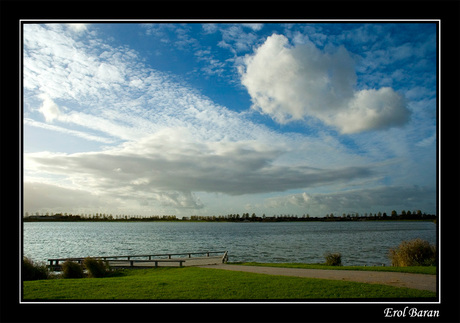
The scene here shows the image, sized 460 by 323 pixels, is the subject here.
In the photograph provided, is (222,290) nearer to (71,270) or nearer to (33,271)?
(71,270)

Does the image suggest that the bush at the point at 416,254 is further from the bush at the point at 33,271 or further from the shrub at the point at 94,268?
the bush at the point at 33,271

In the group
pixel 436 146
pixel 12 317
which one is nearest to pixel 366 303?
pixel 436 146

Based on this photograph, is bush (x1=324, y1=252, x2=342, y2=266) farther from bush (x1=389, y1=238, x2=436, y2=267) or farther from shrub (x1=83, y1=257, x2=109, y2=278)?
shrub (x1=83, y1=257, x2=109, y2=278)

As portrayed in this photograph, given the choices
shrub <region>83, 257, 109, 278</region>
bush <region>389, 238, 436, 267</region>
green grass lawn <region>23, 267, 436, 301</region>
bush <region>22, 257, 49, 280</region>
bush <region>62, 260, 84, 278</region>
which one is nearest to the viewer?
green grass lawn <region>23, 267, 436, 301</region>

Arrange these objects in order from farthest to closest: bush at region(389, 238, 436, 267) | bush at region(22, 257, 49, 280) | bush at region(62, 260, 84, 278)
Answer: bush at region(389, 238, 436, 267), bush at region(62, 260, 84, 278), bush at region(22, 257, 49, 280)

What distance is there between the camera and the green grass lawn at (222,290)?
1027 centimetres

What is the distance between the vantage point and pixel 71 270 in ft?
62.0

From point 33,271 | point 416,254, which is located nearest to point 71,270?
point 33,271

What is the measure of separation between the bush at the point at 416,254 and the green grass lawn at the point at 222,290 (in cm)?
1065

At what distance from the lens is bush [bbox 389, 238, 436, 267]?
19698 millimetres

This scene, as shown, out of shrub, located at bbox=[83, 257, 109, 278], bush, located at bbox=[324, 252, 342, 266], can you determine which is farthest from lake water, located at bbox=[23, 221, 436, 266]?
shrub, located at bbox=[83, 257, 109, 278]

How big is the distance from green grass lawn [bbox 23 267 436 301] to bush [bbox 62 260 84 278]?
218 inches

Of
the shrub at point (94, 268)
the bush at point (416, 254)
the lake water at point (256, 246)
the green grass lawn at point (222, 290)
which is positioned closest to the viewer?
the green grass lawn at point (222, 290)

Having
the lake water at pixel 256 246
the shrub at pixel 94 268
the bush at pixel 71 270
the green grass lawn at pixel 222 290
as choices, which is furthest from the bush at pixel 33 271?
the lake water at pixel 256 246
